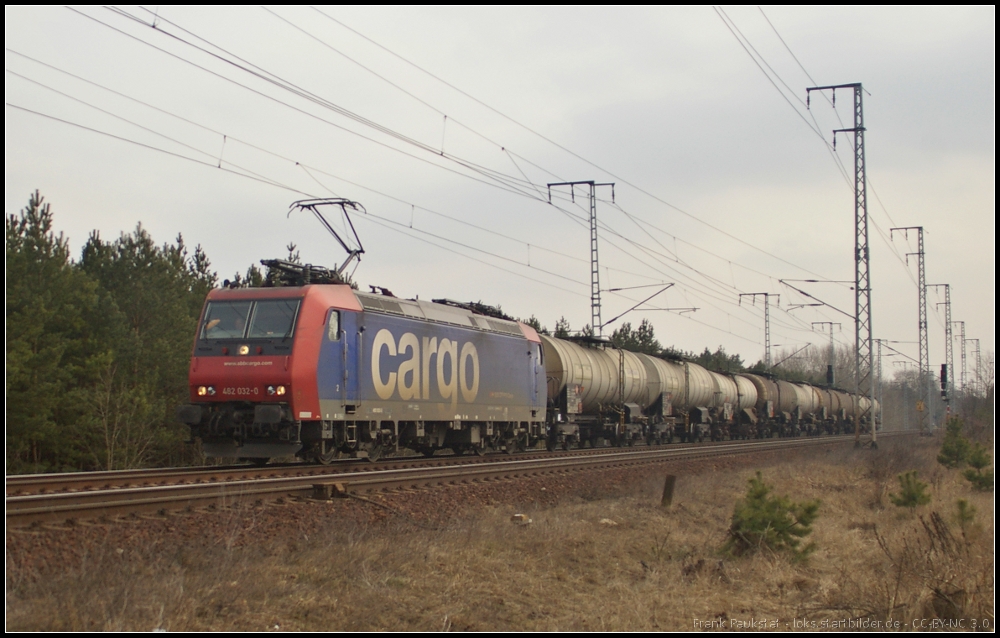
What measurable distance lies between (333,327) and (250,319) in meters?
1.55

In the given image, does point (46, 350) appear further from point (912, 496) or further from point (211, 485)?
point (912, 496)

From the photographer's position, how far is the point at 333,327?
16.4 meters

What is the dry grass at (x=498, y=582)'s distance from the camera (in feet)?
21.7

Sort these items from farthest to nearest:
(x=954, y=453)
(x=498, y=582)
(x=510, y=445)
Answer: (x=954, y=453) < (x=510, y=445) < (x=498, y=582)

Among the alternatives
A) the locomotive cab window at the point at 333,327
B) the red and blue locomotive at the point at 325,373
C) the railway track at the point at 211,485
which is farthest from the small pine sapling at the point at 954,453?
the locomotive cab window at the point at 333,327

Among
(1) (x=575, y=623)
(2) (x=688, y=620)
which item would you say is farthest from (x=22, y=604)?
(2) (x=688, y=620)

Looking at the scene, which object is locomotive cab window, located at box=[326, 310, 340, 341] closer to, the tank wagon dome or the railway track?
the railway track

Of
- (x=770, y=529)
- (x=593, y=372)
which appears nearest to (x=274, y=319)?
(x=770, y=529)

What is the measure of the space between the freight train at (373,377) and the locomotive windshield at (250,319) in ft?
0.09

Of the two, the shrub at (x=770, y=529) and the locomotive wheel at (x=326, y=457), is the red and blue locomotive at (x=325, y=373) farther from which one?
the shrub at (x=770, y=529)

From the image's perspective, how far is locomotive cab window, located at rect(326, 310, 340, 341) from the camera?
16263 millimetres

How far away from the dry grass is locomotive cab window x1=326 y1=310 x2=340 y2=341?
534 cm

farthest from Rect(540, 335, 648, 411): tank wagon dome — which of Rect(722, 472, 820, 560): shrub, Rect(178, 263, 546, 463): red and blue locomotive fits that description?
Rect(722, 472, 820, 560): shrub

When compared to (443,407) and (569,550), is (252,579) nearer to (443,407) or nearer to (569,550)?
(569,550)
